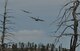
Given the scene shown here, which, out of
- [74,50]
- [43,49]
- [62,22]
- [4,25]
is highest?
[62,22]

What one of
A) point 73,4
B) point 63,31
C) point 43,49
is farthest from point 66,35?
point 43,49

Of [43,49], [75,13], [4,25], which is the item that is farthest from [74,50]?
[43,49]

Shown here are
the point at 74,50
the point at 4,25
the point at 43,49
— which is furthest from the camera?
the point at 43,49

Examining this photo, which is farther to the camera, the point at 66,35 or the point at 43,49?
the point at 43,49

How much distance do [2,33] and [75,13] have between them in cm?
1735

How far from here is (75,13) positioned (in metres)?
14.0

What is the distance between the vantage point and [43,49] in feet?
216

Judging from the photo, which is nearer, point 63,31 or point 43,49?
point 63,31

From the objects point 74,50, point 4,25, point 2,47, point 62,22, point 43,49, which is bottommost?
point 43,49

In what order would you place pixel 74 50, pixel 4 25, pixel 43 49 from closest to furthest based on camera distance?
pixel 74 50, pixel 4 25, pixel 43 49

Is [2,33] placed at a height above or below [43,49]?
above

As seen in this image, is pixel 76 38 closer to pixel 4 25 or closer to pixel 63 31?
pixel 63 31

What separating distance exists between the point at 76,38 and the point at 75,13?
97 centimetres

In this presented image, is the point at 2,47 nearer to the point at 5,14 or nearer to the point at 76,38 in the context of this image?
the point at 5,14
